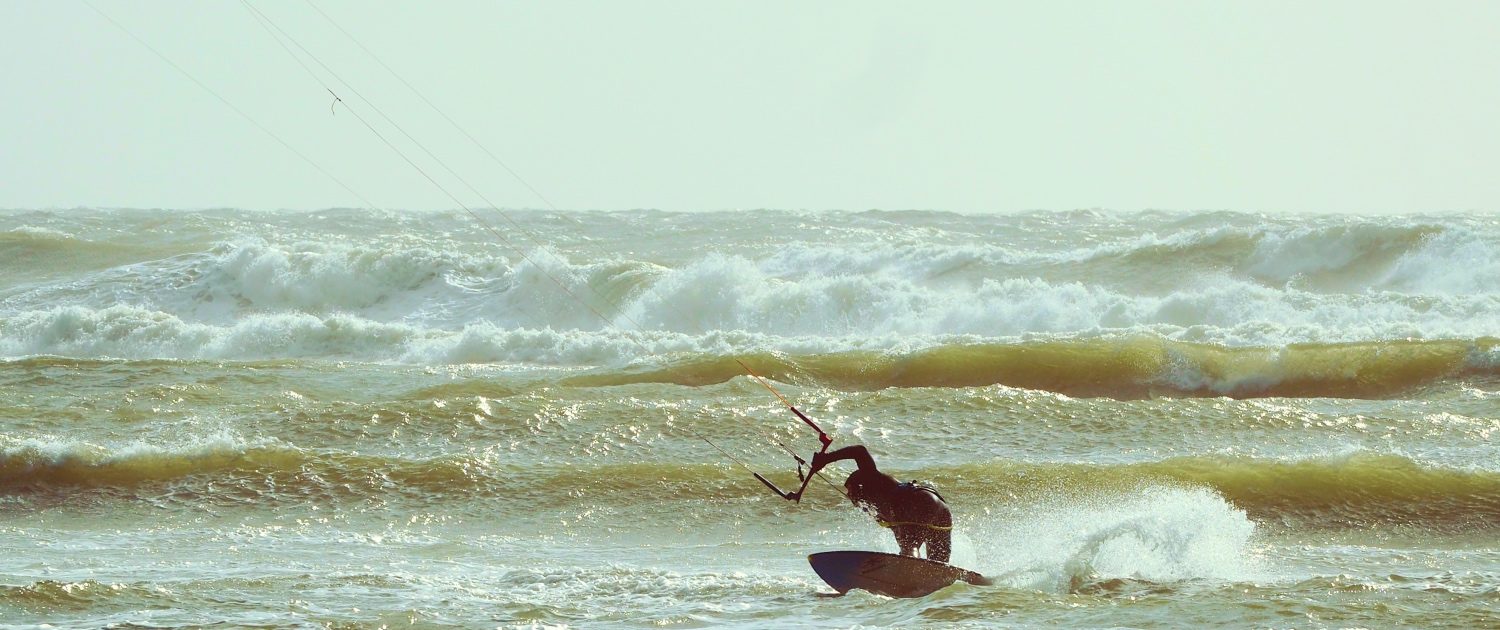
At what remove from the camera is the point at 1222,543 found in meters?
8.48

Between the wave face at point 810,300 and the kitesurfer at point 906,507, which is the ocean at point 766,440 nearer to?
the wave face at point 810,300

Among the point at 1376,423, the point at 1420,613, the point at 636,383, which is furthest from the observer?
the point at 636,383

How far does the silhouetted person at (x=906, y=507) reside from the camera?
7711mm

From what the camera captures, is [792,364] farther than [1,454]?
Yes

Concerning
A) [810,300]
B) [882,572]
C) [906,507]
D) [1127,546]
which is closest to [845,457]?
[906,507]

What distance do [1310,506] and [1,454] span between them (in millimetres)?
9523

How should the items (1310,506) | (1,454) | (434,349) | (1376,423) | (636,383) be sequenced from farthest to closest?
(434,349) → (636,383) → (1376,423) → (1,454) → (1310,506)

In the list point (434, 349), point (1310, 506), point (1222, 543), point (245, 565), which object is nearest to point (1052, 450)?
point (1310, 506)

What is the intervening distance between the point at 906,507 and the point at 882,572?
360mm

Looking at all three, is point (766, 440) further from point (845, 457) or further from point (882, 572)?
point (845, 457)

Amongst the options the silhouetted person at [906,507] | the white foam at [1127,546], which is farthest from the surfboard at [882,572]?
the white foam at [1127,546]

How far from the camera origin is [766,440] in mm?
12398

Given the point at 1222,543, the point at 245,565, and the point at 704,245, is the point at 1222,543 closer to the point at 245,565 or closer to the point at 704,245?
the point at 245,565

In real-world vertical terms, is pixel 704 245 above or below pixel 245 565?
above
